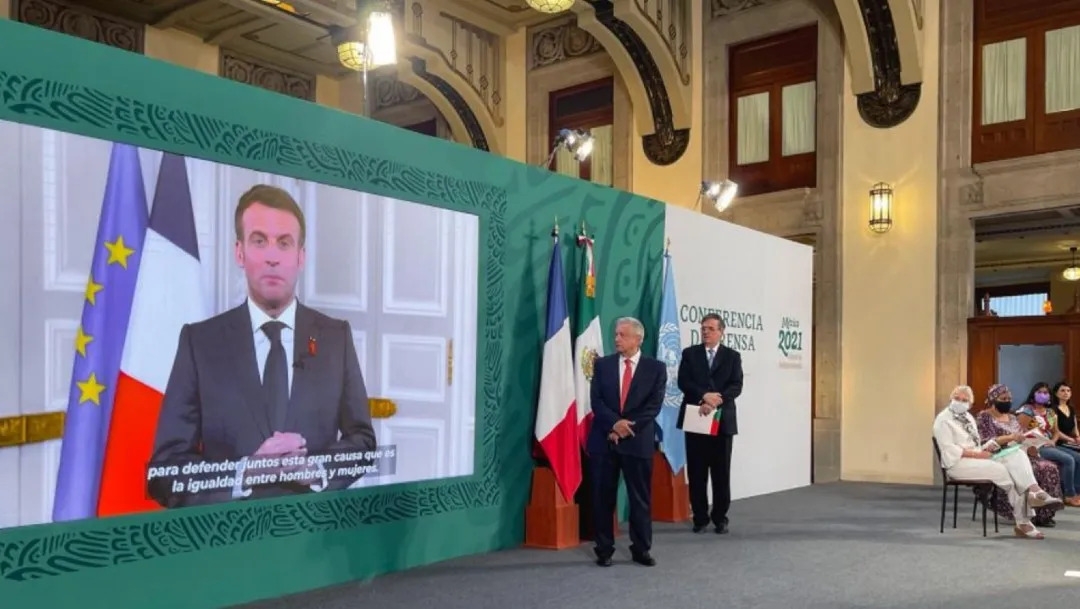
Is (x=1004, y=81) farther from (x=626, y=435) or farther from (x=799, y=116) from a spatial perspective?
(x=626, y=435)

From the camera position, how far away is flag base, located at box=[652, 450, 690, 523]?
6.85 meters

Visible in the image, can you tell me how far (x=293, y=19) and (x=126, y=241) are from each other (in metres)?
7.82

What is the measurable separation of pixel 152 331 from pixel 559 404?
2.59m

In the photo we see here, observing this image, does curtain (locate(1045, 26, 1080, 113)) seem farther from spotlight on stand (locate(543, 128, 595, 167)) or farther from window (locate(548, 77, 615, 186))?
window (locate(548, 77, 615, 186))

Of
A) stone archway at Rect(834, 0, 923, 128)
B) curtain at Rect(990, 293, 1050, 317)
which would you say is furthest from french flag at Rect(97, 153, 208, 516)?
curtain at Rect(990, 293, 1050, 317)

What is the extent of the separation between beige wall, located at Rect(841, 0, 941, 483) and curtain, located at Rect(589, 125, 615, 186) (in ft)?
10.5

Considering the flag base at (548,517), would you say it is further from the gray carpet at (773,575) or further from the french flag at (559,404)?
the gray carpet at (773,575)

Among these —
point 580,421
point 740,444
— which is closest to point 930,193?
point 740,444

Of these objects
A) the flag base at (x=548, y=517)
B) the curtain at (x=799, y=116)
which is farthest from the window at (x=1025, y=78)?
the flag base at (x=548, y=517)

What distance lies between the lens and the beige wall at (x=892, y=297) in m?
9.74

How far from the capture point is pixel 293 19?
11.1m

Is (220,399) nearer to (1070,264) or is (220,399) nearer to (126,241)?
(126,241)

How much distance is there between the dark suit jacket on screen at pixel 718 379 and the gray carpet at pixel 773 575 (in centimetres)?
80

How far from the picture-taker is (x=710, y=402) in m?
6.34
